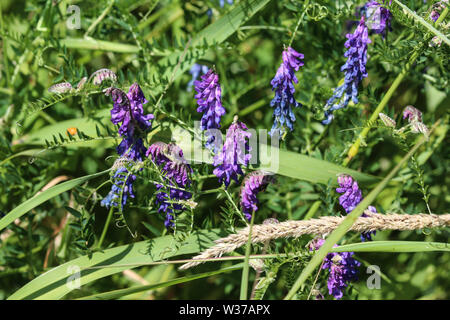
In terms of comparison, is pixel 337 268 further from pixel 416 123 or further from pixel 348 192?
pixel 416 123

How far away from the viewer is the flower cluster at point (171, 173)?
1.51m

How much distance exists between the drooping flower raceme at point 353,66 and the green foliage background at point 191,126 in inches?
3.9

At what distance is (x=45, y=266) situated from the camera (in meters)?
2.03

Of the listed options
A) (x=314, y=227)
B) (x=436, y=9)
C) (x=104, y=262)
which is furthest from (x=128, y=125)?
(x=436, y=9)

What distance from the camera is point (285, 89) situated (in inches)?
62.9

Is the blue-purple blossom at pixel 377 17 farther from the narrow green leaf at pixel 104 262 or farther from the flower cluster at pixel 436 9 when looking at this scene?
the narrow green leaf at pixel 104 262

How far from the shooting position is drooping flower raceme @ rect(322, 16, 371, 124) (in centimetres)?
161

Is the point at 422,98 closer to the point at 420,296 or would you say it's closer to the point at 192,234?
the point at 420,296

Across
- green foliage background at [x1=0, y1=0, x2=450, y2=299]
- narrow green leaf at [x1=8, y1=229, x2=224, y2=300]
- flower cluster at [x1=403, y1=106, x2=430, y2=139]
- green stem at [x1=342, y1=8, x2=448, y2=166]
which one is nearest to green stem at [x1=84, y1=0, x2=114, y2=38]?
green foliage background at [x1=0, y1=0, x2=450, y2=299]

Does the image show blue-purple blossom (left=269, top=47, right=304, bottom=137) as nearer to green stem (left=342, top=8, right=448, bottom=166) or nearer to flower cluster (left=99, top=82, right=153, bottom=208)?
green stem (left=342, top=8, right=448, bottom=166)

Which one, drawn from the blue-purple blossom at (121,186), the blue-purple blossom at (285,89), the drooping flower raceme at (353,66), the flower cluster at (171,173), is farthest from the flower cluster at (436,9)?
the blue-purple blossom at (121,186)

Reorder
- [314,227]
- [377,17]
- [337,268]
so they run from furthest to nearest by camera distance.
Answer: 1. [377,17]
2. [337,268]
3. [314,227]

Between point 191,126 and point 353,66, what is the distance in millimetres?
593
